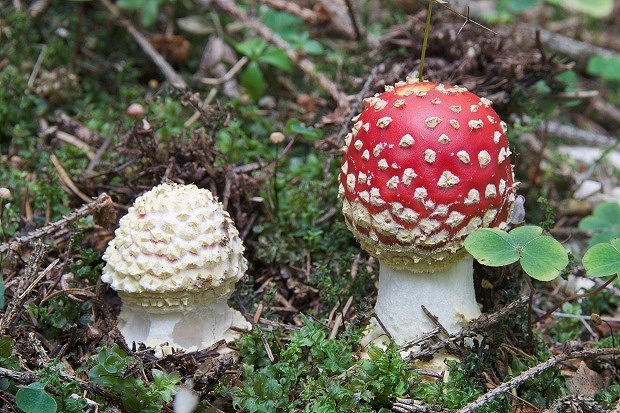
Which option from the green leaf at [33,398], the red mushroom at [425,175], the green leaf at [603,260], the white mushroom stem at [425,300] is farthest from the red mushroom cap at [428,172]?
the green leaf at [33,398]

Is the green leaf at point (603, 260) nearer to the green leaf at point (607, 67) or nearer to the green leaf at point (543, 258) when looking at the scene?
the green leaf at point (543, 258)

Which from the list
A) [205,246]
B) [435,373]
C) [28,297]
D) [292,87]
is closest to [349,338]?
[435,373]

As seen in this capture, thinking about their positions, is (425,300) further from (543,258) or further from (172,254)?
(172,254)

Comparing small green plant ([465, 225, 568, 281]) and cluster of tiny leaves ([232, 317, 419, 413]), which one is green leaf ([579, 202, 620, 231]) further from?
cluster of tiny leaves ([232, 317, 419, 413])

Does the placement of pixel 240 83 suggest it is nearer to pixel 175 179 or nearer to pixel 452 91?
pixel 175 179

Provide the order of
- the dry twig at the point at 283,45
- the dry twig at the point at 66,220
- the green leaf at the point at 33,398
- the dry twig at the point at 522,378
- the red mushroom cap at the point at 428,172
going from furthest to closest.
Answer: the dry twig at the point at 283,45, the dry twig at the point at 66,220, the red mushroom cap at the point at 428,172, the dry twig at the point at 522,378, the green leaf at the point at 33,398

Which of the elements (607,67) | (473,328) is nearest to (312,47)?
(607,67)
